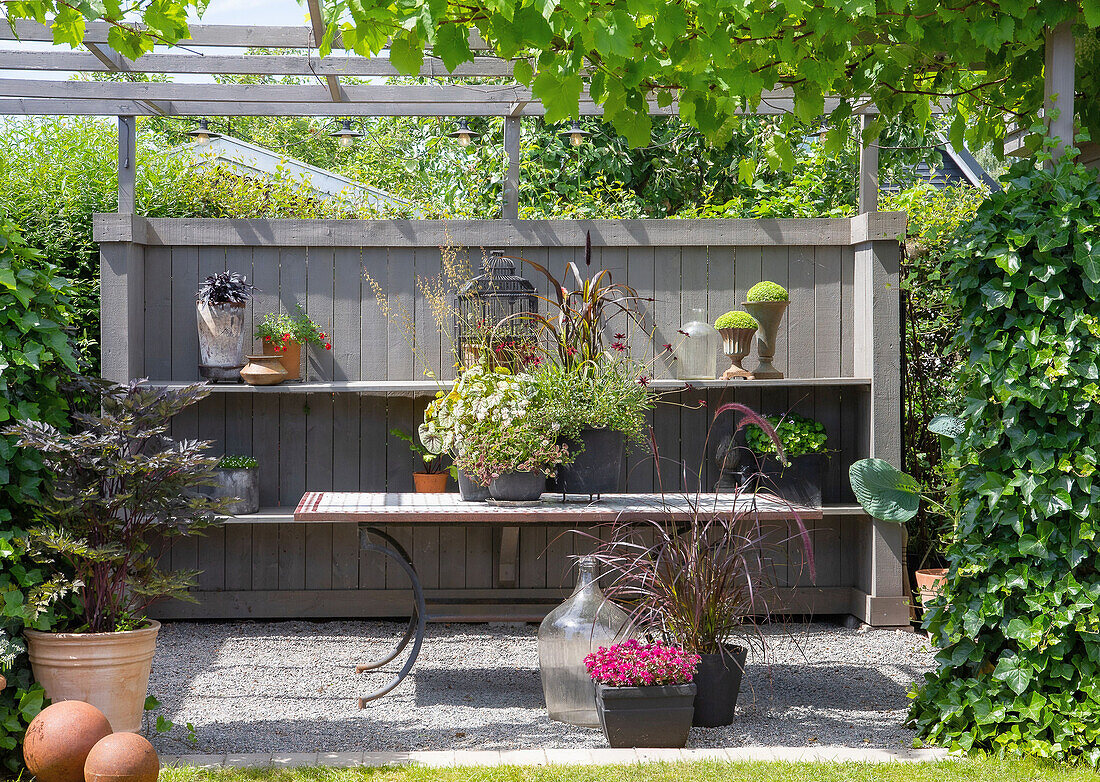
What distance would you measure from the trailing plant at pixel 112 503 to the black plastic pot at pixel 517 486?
100 cm

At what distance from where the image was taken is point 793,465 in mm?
4547

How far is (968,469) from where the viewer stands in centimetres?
288

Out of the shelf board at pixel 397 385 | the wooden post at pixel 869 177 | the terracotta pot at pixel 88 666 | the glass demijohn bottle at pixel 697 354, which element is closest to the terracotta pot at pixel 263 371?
the shelf board at pixel 397 385

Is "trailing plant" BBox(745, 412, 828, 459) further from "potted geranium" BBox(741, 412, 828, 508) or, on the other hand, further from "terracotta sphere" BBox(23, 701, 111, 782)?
"terracotta sphere" BBox(23, 701, 111, 782)

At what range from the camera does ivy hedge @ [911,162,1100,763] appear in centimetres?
263

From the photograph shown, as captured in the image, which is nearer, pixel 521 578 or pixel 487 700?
pixel 487 700

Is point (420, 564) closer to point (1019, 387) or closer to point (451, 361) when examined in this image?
point (451, 361)

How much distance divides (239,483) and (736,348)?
2.45m

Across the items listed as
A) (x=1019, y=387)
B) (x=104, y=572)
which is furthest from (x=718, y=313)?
(x=104, y=572)

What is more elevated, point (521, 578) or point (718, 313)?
point (718, 313)

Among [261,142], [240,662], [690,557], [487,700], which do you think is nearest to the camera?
[690,557]

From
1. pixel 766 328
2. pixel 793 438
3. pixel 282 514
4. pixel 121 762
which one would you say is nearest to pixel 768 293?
pixel 766 328

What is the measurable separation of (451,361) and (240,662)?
1709 mm

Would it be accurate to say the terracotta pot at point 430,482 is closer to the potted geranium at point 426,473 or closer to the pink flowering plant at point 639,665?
the potted geranium at point 426,473
